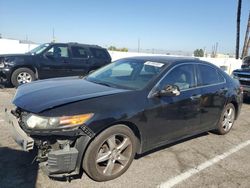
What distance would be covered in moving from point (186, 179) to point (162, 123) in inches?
33.3

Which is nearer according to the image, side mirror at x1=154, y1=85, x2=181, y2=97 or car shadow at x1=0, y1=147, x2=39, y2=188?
car shadow at x1=0, y1=147, x2=39, y2=188

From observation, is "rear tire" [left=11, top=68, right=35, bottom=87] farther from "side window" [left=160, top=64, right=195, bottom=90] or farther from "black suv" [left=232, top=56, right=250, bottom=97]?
"black suv" [left=232, top=56, right=250, bottom=97]

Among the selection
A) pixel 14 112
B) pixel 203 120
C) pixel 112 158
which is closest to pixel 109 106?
pixel 112 158

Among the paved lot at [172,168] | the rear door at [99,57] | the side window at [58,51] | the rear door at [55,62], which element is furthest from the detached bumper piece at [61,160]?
the rear door at [99,57]

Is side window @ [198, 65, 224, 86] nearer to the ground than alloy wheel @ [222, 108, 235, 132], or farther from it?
farther from it

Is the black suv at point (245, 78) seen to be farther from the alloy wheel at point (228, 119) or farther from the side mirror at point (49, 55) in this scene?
the side mirror at point (49, 55)

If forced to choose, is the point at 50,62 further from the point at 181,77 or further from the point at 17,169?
the point at 17,169

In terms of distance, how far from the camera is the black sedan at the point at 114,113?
312 centimetres

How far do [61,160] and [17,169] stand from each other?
97 centimetres

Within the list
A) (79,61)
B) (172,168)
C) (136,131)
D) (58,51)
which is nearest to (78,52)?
(79,61)

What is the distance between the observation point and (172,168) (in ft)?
13.1

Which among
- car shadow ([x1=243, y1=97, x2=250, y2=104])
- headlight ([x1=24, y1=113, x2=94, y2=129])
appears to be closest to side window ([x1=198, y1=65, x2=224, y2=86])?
headlight ([x1=24, y1=113, x2=94, y2=129])

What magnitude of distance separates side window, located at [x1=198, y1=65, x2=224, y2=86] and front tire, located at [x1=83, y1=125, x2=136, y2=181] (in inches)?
76.1

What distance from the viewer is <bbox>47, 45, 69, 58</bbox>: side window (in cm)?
1048
